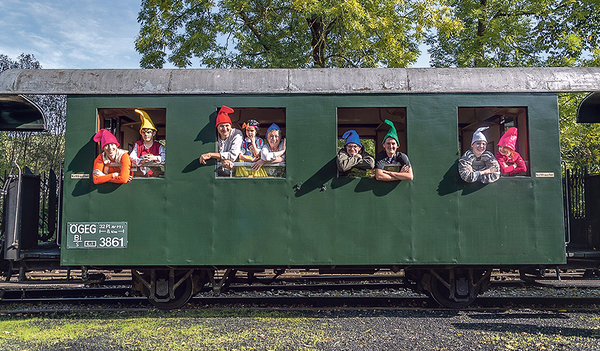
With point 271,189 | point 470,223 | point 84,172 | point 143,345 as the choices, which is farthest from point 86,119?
point 470,223

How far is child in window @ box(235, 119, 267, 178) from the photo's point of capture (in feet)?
18.0

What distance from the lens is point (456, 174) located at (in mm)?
5438

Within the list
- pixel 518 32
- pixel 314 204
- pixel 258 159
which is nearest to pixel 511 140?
pixel 314 204

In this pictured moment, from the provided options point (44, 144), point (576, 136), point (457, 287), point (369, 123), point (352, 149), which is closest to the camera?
Answer: point (352, 149)

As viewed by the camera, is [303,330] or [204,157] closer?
[303,330]

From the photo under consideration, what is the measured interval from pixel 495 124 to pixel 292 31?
8.57m

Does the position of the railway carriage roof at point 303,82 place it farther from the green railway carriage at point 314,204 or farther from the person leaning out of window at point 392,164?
the person leaning out of window at point 392,164

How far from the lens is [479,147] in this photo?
17.9 ft

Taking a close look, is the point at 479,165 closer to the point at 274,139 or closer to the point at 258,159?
the point at 274,139

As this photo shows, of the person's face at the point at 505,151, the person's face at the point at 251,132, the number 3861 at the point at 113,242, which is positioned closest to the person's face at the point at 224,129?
the person's face at the point at 251,132

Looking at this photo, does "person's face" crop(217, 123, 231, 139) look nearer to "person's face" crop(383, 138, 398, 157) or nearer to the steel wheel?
"person's face" crop(383, 138, 398, 157)

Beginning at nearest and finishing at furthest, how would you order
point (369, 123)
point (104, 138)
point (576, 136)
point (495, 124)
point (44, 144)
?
point (104, 138)
point (495, 124)
point (369, 123)
point (576, 136)
point (44, 144)

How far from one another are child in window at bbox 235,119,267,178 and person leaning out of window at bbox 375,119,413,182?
148 centimetres

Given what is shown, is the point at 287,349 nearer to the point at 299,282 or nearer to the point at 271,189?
the point at 271,189
